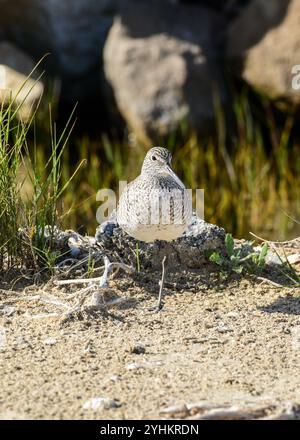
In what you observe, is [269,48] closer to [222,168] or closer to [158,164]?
[222,168]

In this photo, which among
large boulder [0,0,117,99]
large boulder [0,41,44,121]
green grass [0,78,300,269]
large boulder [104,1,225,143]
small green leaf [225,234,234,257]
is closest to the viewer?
small green leaf [225,234,234,257]

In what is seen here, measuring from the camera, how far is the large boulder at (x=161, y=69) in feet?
24.7

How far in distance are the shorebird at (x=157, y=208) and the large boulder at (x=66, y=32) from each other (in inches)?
145

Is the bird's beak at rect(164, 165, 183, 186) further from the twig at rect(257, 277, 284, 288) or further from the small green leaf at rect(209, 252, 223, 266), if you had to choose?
the twig at rect(257, 277, 284, 288)

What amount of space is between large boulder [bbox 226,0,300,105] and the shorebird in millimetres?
3256

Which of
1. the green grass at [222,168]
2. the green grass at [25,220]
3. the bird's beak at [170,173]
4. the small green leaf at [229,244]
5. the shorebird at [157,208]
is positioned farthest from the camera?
the green grass at [222,168]

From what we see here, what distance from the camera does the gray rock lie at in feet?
14.9

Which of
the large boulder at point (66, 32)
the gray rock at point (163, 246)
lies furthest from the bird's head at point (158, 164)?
the large boulder at point (66, 32)

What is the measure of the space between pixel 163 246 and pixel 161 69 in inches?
128

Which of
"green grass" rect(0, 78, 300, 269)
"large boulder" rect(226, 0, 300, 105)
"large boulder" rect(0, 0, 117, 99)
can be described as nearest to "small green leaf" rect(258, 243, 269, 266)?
"green grass" rect(0, 78, 300, 269)

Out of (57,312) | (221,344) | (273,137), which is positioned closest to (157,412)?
(221,344)

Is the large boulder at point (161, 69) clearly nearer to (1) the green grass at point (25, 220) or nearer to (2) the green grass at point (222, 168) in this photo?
(2) the green grass at point (222, 168)

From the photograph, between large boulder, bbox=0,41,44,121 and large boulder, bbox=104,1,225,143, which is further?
large boulder, bbox=104,1,225,143

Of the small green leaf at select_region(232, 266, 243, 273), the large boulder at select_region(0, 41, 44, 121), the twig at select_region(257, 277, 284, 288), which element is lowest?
the twig at select_region(257, 277, 284, 288)
